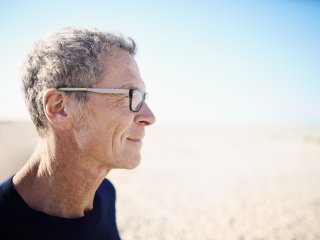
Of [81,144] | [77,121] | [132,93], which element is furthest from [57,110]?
[132,93]

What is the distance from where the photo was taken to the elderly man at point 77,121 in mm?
1981

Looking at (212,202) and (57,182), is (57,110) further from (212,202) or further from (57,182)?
(212,202)

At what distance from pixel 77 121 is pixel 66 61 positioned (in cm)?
41

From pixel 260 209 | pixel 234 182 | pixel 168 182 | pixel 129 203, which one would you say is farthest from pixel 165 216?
pixel 234 182

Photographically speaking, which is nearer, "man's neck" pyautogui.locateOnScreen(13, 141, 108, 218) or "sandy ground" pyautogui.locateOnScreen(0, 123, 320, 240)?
"man's neck" pyautogui.locateOnScreen(13, 141, 108, 218)

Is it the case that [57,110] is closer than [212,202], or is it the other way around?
[57,110]

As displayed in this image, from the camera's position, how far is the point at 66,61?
198 centimetres

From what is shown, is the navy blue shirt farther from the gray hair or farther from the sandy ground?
the sandy ground

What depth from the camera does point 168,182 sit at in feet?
41.5

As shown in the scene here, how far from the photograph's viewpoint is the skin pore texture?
202 cm

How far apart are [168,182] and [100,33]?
36.3 feet

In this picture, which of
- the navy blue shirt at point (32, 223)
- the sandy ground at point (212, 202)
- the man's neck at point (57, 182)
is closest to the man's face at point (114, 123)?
the man's neck at point (57, 182)

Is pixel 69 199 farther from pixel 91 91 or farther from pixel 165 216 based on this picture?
pixel 165 216

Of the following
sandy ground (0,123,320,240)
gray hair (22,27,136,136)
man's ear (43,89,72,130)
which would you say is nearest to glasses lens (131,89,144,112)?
gray hair (22,27,136,136)
